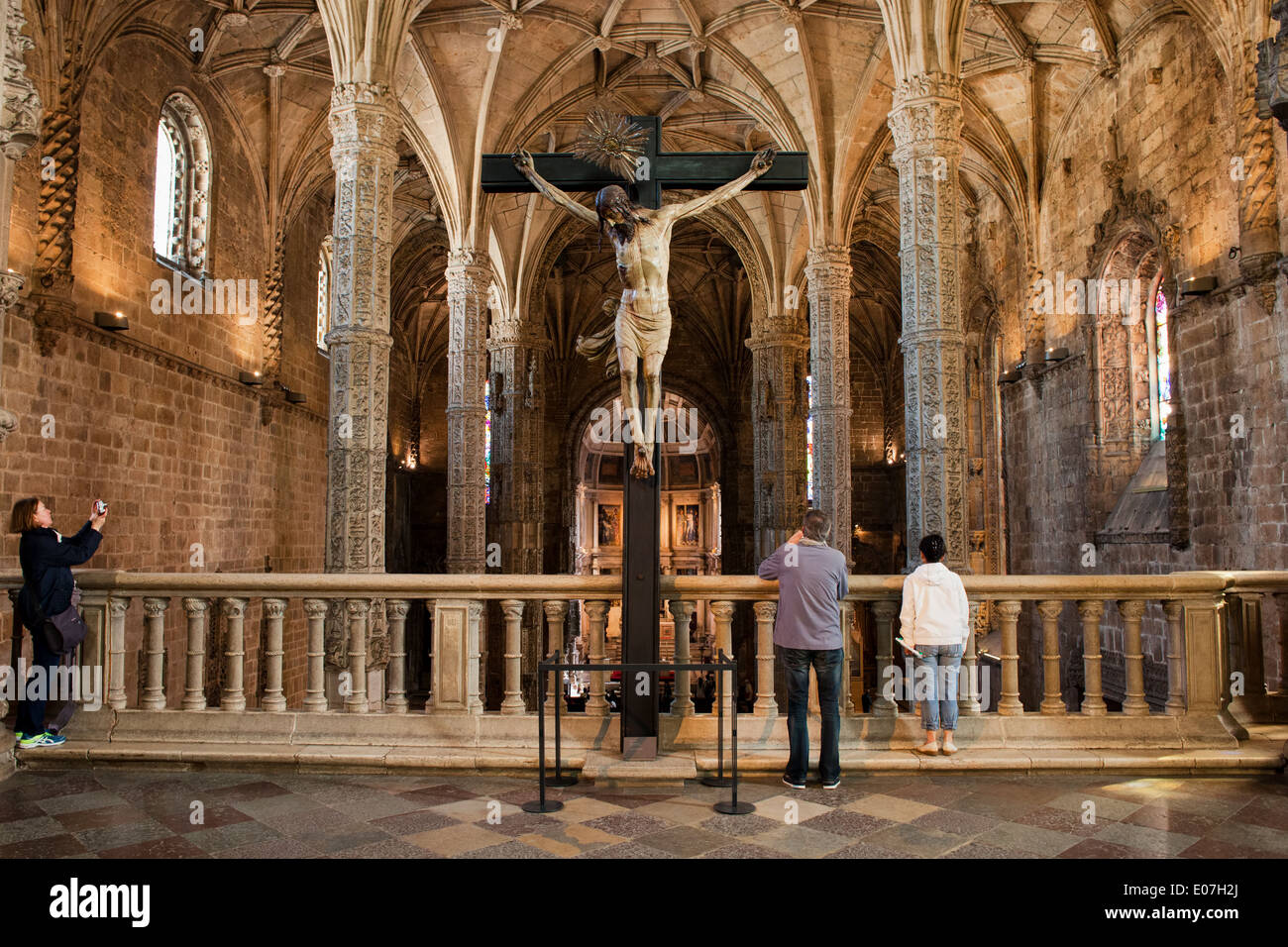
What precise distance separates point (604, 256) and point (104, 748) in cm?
2919

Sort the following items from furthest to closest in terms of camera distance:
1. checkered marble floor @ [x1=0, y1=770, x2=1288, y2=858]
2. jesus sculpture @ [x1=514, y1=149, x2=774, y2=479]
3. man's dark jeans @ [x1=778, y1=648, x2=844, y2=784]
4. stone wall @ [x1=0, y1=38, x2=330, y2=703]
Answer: stone wall @ [x1=0, y1=38, x2=330, y2=703], jesus sculpture @ [x1=514, y1=149, x2=774, y2=479], man's dark jeans @ [x1=778, y1=648, x2=844, y2=784], checkered marble floor @ [x1=0, y1=770, x2=1288, y2=858]

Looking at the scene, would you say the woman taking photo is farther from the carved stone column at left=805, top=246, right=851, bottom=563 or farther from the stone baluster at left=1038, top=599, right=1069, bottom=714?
the carved stone column at left=805, top=246, right=851, bottom=563

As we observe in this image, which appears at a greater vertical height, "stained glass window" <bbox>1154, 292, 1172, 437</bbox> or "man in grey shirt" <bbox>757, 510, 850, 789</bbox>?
"stained glass window" <bbox>1154, 292, 1172, 437</bbox>

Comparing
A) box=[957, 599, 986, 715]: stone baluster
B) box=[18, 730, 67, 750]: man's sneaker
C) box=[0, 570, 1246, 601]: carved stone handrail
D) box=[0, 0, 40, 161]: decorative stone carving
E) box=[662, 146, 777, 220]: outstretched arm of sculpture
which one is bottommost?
box=[18, 730, 67, 750]: man's sneaker

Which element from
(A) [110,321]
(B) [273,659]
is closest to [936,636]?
(B) [273,659]

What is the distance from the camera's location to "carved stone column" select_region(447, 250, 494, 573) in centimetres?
1766

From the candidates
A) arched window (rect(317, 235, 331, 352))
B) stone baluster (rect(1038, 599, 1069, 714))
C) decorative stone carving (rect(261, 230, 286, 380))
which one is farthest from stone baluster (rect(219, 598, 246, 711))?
arched window (rect(317, 235, 331, 352))

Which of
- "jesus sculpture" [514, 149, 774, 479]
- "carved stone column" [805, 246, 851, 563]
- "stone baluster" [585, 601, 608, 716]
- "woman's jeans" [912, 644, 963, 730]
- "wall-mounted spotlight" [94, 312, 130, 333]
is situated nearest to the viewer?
"jesus sculpture" [514, 149, 774, 479]

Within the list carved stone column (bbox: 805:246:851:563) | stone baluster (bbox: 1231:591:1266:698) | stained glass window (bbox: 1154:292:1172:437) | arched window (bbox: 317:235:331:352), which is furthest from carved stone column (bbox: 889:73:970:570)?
arched window (bbox: 317:235:331:352)

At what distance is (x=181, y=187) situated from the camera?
52.2 feet

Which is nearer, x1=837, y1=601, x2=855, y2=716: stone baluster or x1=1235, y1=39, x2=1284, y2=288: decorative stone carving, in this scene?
x1=837, y1=601, x2=855, y2=716: stone baluster

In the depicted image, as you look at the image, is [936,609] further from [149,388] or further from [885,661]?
[149,388]

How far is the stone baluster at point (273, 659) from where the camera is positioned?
5.89 m

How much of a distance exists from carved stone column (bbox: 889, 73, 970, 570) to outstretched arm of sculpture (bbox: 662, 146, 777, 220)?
18.3ft
